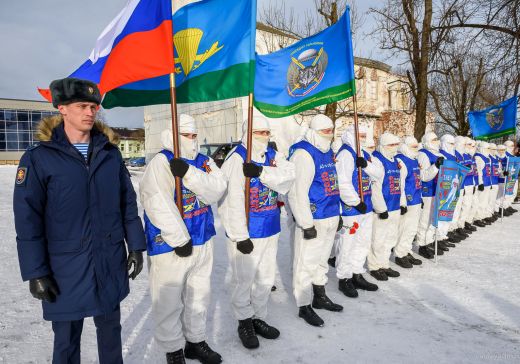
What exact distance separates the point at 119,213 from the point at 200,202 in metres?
0.76

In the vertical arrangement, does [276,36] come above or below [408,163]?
above

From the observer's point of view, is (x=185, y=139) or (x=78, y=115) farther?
(x=185, y=139)

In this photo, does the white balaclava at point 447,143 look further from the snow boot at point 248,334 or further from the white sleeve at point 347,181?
the snow boot at point 248,334

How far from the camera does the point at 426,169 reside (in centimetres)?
661

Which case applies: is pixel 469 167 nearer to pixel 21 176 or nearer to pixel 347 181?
pixel 347 181

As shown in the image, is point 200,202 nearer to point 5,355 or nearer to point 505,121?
point 5,355

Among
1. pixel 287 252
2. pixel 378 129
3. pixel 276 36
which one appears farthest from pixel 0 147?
pixel 287 252

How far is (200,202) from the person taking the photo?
3008 millimetres

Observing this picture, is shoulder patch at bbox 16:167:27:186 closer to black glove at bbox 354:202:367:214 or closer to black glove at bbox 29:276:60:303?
black glove at bbox 29:276:60:303

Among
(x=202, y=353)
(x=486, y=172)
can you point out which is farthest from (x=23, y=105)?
(x=202, y=353)

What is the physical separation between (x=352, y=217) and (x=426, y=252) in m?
Result: 2.70

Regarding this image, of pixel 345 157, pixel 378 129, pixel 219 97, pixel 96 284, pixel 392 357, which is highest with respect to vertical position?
pixel 378 129

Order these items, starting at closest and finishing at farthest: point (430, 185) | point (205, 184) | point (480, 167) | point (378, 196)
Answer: point (205, 184), point (378, 196), point (430, 185), point (480, 167)

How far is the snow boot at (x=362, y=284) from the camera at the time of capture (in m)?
4.74
